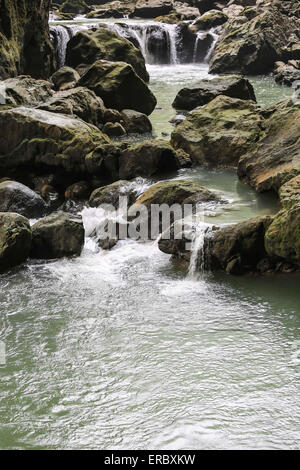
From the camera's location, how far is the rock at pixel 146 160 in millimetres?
11047

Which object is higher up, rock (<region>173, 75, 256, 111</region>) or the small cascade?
rock (<region>173, 75, 256, 111</region>)

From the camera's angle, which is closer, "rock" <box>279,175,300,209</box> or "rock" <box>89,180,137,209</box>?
"rock" <box>279,175,300,209</box>

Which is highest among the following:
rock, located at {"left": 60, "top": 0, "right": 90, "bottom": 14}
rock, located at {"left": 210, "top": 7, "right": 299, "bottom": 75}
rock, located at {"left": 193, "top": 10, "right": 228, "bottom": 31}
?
rock, located at {"left": 60, "top": 0, "right": 90, "bottom": 14}

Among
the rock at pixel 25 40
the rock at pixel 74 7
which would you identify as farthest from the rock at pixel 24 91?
the rock at pixel 74 7

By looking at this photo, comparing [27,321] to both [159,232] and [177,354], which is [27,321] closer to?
[177,354]

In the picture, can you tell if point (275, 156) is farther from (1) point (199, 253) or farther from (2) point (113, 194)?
(1) point (199, 253)

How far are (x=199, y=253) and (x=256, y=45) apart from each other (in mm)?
21809

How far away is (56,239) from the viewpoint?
8398mm

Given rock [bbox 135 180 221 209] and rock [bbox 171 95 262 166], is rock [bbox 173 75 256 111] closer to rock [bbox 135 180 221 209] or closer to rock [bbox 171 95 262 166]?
rock [bbox 171 95 262 166]

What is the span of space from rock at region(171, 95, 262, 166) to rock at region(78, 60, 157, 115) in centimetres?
366

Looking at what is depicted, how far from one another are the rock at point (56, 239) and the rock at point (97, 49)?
488 inches

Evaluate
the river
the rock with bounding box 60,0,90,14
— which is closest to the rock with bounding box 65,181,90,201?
the river

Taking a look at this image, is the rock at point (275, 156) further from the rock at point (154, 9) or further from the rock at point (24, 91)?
the rock at point (154, 9)

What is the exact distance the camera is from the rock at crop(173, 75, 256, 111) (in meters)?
16.3
